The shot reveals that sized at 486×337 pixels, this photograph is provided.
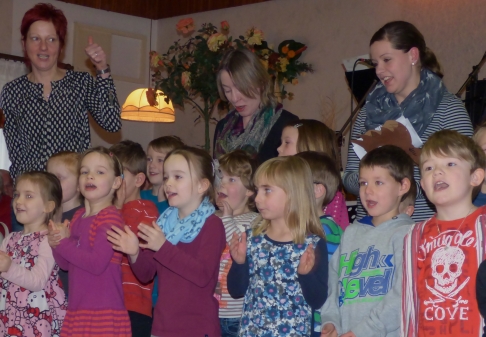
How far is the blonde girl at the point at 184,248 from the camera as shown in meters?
2.82

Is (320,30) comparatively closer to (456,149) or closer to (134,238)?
(134,238)

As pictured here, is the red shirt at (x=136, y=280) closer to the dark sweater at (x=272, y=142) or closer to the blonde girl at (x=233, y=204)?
the blonde girl at (x=233, y=204)

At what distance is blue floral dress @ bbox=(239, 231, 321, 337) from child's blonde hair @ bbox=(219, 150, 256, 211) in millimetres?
657

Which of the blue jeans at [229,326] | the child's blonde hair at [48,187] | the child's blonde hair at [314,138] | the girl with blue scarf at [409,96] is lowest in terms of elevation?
the blue jeans at [229,326]

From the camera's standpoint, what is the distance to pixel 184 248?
2979 millimetres

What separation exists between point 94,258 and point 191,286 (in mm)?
439

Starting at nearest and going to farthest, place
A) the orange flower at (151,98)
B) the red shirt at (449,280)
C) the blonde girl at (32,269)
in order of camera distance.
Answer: the red shirt at (449,280), the blonde girl at (32,269), the orange flower at (151,98)

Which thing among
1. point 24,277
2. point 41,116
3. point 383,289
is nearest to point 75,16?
point 41,116

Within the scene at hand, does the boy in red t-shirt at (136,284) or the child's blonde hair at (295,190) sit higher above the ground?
the child's blonde hair at (295,190)

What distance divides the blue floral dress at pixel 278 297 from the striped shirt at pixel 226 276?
15.7 inches

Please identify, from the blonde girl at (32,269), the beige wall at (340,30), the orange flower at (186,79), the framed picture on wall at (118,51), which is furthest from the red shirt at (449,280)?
the framed picture on wall at (118,51)

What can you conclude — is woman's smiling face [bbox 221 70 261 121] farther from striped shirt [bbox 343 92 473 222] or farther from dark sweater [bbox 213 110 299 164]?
striped shirt [bbox 343 92 473 222]

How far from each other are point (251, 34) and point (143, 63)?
177 inches

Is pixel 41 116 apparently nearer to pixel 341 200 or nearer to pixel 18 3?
pixel 341 200
